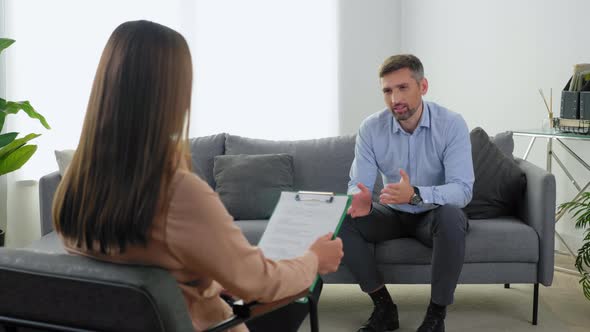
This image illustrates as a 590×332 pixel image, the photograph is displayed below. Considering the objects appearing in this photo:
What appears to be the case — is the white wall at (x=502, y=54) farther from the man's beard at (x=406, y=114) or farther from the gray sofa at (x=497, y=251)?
the man's beard at (x=406, y=114)

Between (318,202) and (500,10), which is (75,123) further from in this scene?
(318,202)

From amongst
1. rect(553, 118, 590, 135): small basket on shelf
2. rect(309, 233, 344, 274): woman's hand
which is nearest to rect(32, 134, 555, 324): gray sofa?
rect(553, 118, 590, 135): small basket on shelf

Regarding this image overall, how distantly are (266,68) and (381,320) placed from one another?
2513 millimetres

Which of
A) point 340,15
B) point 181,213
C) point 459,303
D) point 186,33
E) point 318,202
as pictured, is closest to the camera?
point 181,213

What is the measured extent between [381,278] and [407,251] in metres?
0.16

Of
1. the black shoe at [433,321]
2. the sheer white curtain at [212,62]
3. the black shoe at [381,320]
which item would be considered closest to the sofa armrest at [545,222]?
the black shoe at [433,321]

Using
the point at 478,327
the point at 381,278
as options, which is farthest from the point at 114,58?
the point at 478,327

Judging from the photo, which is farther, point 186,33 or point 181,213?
point 186,33

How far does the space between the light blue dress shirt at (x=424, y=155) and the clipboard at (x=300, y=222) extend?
117cm

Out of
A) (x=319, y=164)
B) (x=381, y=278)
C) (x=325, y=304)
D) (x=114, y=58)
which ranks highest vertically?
(x=114, y=58)

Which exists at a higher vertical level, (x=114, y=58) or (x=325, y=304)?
(x=114, y=58)

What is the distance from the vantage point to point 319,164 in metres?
3.78

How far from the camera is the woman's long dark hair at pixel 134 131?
4.21ft

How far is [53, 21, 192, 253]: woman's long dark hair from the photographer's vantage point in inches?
50.5
